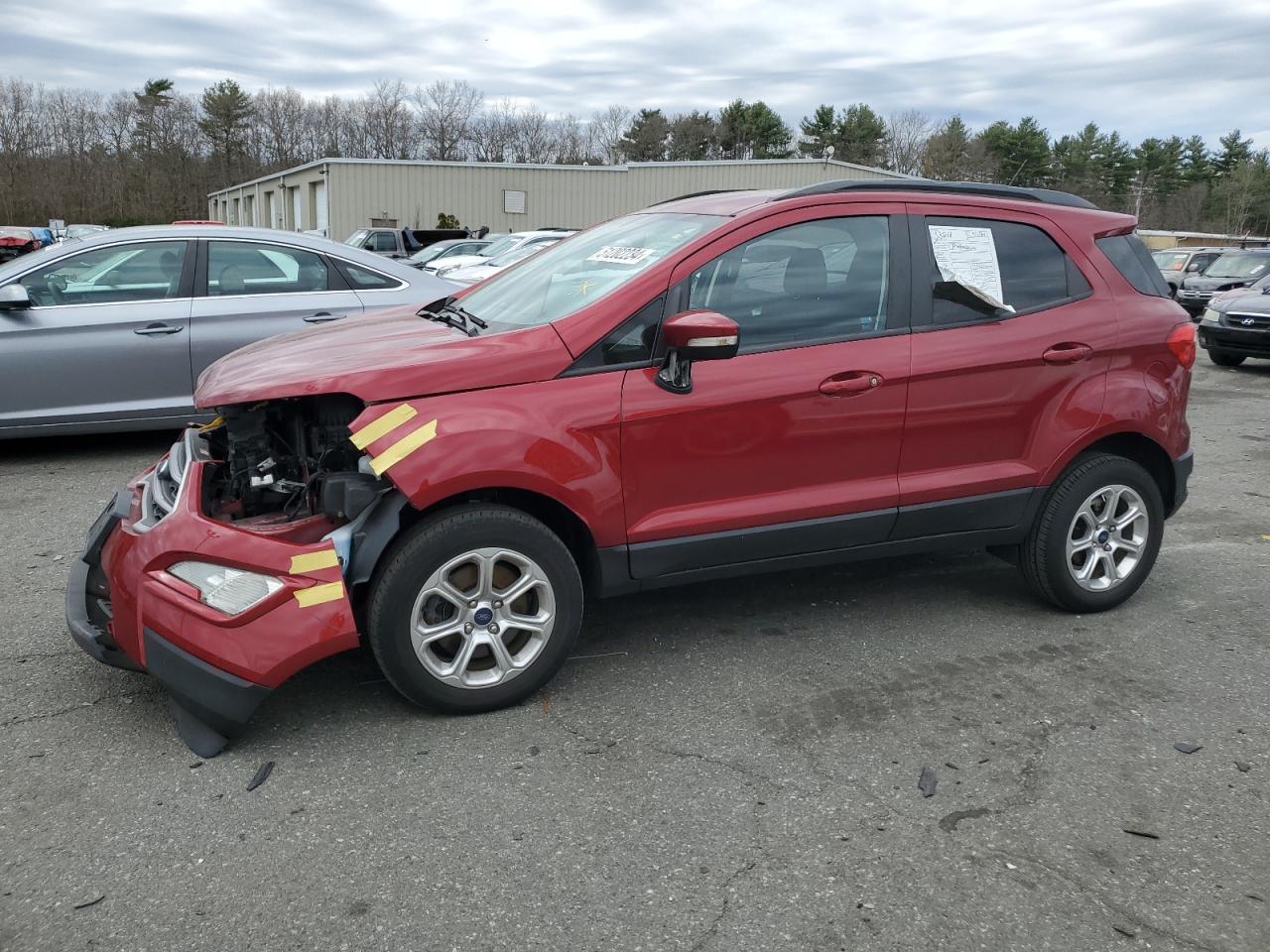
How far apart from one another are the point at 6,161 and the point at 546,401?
7485 cm

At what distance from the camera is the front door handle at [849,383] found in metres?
3.73

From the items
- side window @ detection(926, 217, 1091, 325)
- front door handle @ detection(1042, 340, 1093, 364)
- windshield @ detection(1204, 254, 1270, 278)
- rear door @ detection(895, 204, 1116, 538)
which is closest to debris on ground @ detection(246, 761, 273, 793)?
rear door @ detection(895, 204, 1116, 538)

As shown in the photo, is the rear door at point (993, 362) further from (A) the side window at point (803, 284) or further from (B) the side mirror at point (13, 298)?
(B) the side mirror at point (13, 298)

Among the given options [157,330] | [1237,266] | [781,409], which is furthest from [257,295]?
[1237,266]

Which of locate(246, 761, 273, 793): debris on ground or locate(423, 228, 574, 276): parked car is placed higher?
locate(423, 228, 574, 276): parked car

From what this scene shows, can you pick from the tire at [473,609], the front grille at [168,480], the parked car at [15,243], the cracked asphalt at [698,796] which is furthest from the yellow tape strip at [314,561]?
the parked car at [15,243]

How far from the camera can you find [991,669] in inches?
155

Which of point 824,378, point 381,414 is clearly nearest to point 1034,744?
point 824,378

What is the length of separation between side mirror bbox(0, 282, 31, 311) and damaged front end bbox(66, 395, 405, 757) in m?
3.72

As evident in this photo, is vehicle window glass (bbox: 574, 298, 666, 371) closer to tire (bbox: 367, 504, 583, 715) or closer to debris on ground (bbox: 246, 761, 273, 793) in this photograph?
tire (bbox: 367, 504, 583, 715)

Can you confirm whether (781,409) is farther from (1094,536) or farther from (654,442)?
(1094,536)

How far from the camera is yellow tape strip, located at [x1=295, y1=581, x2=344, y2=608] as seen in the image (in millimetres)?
3115

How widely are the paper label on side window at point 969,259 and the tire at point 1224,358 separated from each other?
1246cm

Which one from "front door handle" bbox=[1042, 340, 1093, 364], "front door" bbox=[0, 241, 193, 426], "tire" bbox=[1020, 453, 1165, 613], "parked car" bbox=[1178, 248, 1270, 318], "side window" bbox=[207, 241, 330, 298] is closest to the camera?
"front door handle" bbox=[1042, 340, 1093, 364]
